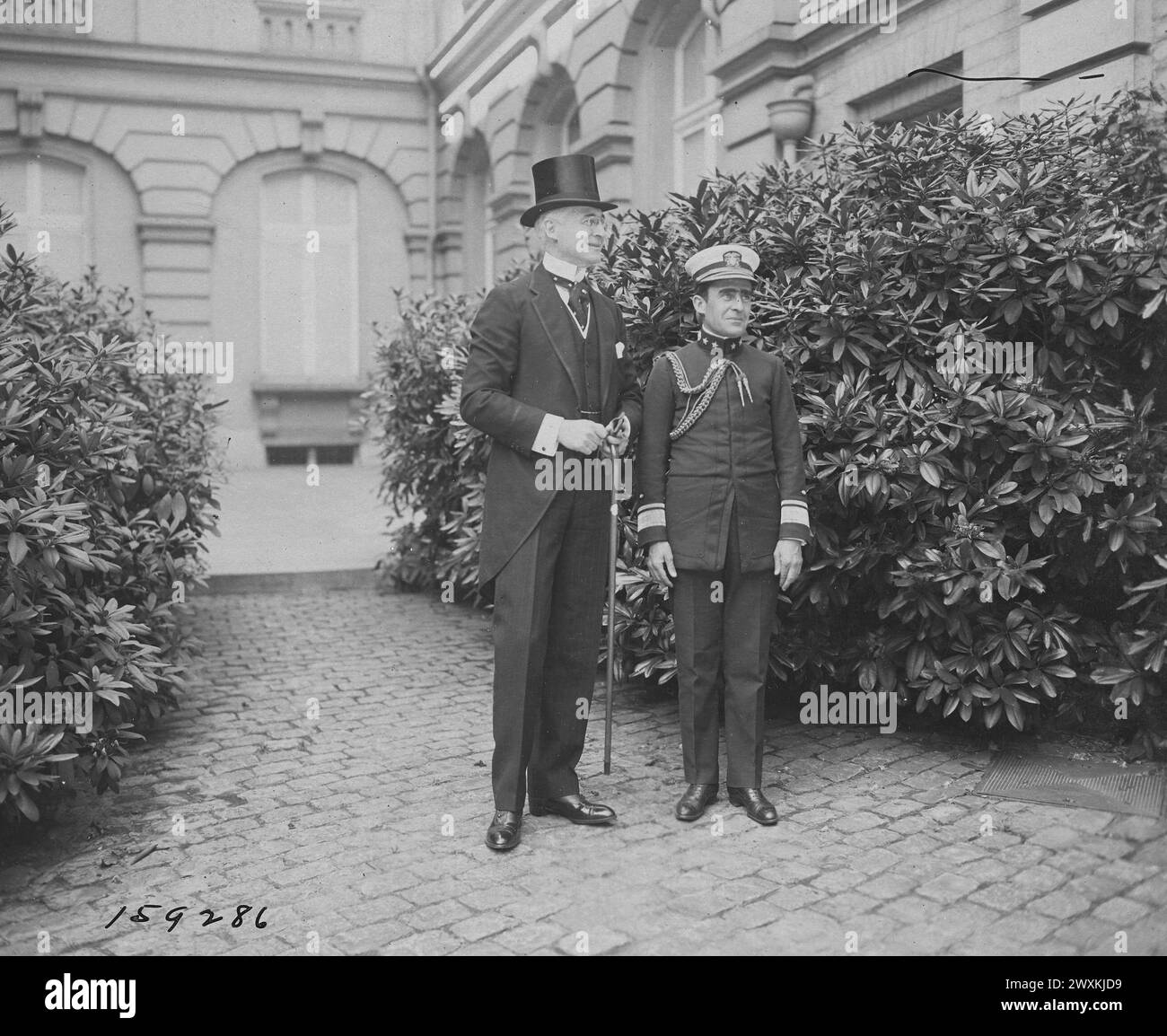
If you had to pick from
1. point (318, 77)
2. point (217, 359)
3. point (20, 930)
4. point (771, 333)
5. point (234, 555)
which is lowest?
point (20, 930)

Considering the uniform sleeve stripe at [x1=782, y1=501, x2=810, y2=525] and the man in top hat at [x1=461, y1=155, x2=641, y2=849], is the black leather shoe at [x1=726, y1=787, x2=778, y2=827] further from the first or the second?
the uniform sleeve stripe at [x1=782, y1=501, x2=810, y2=525]

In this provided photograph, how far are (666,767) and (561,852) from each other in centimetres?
103

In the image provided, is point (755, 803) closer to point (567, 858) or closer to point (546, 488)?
point (567, 858)

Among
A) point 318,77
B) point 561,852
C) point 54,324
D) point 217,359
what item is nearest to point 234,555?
point 54,324

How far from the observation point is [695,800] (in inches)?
164

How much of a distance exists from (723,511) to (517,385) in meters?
0.89

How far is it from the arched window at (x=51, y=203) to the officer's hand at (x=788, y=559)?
1600cm

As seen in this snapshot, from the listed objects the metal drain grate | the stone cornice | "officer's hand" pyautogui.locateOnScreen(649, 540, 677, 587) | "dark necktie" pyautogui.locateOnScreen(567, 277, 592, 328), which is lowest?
the metal drain grate

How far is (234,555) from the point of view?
9859 millimetres

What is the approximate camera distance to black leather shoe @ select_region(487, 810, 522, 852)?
3852 mm

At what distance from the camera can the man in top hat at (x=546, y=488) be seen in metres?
3.94

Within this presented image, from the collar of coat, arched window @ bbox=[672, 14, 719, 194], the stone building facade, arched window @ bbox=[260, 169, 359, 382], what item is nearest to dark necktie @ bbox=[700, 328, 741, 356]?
the collar of coat
